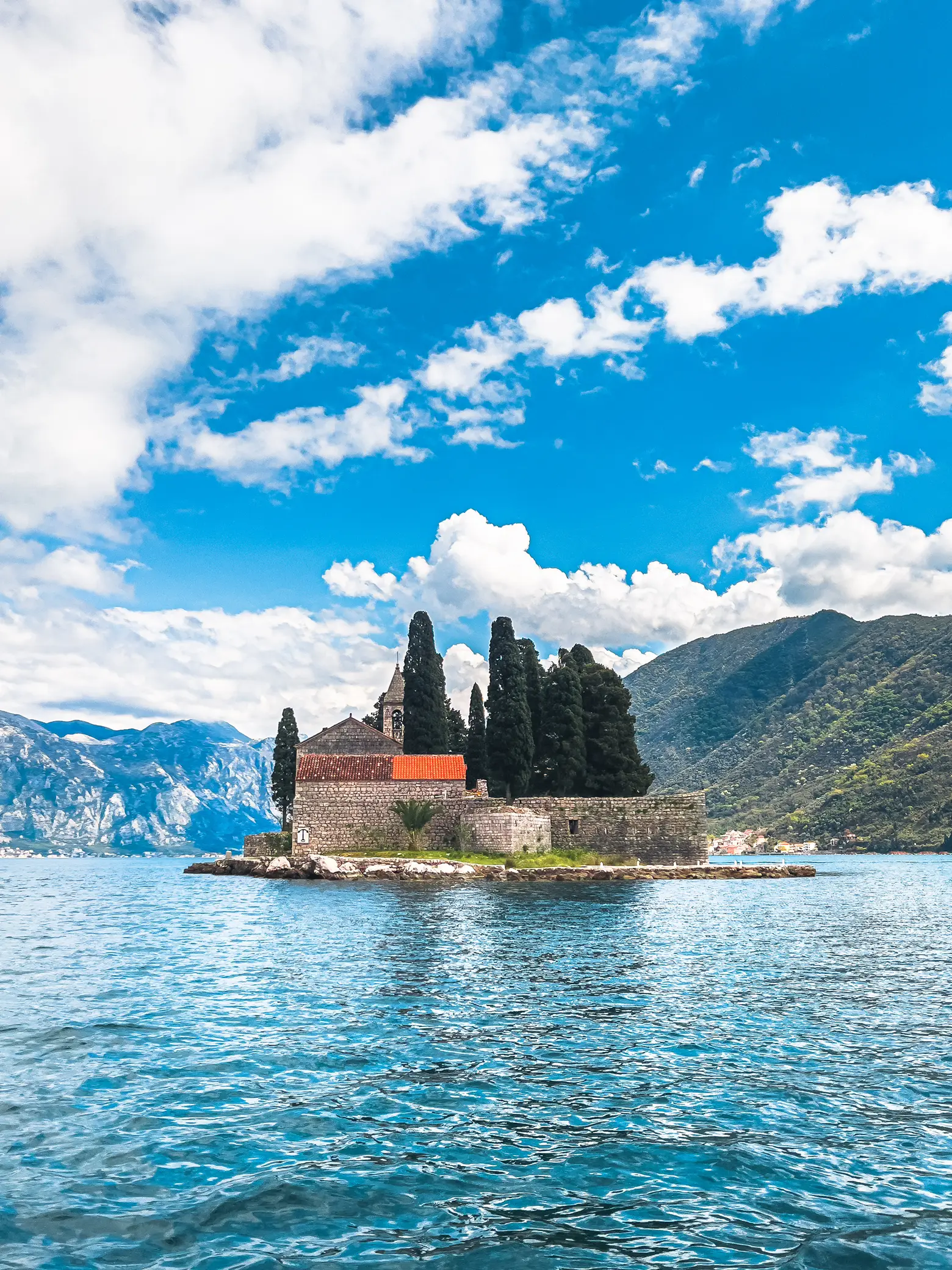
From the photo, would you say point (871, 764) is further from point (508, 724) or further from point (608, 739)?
point (508, 724)

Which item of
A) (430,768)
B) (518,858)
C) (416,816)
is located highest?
(430,768)

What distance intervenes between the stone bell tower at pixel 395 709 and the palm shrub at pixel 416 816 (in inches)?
410

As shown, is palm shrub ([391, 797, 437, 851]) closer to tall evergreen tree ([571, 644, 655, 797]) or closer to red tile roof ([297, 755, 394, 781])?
red tile roof ([297, 755, 394, 781])

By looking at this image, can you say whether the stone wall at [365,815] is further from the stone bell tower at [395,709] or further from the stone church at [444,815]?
the stone bell tower at [395,709]

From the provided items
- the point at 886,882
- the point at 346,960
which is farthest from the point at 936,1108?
the point at 886,882

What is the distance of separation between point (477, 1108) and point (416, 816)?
4296cm

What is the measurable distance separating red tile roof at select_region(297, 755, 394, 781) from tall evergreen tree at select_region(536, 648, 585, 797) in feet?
36.4

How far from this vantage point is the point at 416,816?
52.1 meters

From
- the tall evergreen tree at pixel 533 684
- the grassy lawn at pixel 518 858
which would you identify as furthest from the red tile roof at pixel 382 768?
the tall evergreen tree at pixel 533 684

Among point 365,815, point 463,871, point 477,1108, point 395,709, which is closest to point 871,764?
Answer: point 395,709

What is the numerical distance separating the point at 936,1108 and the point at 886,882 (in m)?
52.0

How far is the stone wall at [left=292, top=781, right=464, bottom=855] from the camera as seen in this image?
52.5 metres

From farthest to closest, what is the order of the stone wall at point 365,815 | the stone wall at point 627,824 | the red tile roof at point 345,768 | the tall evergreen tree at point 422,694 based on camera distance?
the tall evergreen tree at point 422,694, the stone wall at point 627,824, the red tile roof at point 345,768, the stone wall at point 365,815

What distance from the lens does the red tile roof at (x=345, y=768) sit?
177 feet
